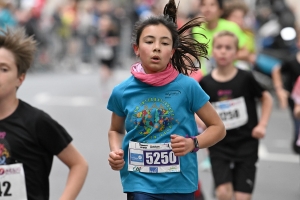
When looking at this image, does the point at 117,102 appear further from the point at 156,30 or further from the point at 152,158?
the point at 156,30

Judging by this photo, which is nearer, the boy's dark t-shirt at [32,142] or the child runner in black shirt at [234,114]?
the boy's dark t-shirt at [32,142]

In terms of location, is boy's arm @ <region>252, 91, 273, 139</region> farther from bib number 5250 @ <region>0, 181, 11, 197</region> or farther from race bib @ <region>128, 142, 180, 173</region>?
bib number 5250 @ <region>0, 181, 11, 197</region>

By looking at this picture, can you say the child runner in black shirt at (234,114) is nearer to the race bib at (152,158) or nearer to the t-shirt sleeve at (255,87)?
the t-shirt sleeve at (255,87)

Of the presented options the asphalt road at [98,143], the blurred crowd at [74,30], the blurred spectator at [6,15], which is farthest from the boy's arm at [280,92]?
the blurred crowd at [74,30]

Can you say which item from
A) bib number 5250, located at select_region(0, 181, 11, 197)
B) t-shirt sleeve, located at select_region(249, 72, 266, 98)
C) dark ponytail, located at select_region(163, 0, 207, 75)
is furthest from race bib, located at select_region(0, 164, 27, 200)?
t-shirt sleeve, located at select_region(249, 72, 266, 98)

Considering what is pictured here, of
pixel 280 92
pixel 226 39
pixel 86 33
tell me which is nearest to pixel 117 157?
pixel 226 39

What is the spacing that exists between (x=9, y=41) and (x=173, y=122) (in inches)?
40.5

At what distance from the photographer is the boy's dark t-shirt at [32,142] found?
14.6 feet

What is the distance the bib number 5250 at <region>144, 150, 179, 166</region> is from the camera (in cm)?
466

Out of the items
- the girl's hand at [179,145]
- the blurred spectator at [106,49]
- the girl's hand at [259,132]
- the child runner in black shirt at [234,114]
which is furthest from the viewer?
the blurred spectator at [106,49]

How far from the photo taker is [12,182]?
4.54 m

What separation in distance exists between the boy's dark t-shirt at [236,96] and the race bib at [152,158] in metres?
2.23

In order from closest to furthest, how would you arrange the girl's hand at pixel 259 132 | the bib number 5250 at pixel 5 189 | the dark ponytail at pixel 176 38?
the bib number 5250 at pixel 5 189, the dark ponytail at pixel 176 38, the girl's hand at pixel 259 132

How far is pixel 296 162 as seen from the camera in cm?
1102
